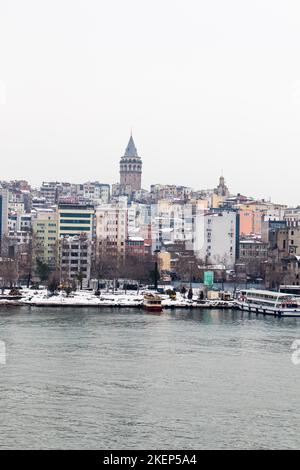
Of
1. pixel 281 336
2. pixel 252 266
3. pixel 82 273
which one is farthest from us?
pixel 252 266

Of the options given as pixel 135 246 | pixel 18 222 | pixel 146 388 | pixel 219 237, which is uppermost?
pixel 18 222

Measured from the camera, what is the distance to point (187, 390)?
A: 12.7 metres

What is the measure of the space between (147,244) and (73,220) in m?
4.53

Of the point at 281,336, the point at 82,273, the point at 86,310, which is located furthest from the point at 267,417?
the point at 82,273

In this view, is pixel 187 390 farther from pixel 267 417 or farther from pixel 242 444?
pixel 242 444

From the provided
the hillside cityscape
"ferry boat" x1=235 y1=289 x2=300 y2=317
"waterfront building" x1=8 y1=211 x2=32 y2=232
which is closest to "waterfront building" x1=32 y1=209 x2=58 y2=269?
the hillside cityscape

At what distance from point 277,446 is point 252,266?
28311 millimetres

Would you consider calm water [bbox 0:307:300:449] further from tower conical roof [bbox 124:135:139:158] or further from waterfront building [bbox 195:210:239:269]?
tower conical roof [bbox 124:135:139:158]

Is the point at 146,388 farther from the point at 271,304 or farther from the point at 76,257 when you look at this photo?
the point at 76,257

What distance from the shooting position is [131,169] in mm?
79438

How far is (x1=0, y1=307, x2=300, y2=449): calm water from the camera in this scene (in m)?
10.5

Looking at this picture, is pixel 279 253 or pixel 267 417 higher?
pixel 279 253

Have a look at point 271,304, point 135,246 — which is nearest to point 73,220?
point 135,246

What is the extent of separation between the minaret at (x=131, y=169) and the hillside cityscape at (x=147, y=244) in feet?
63.9
